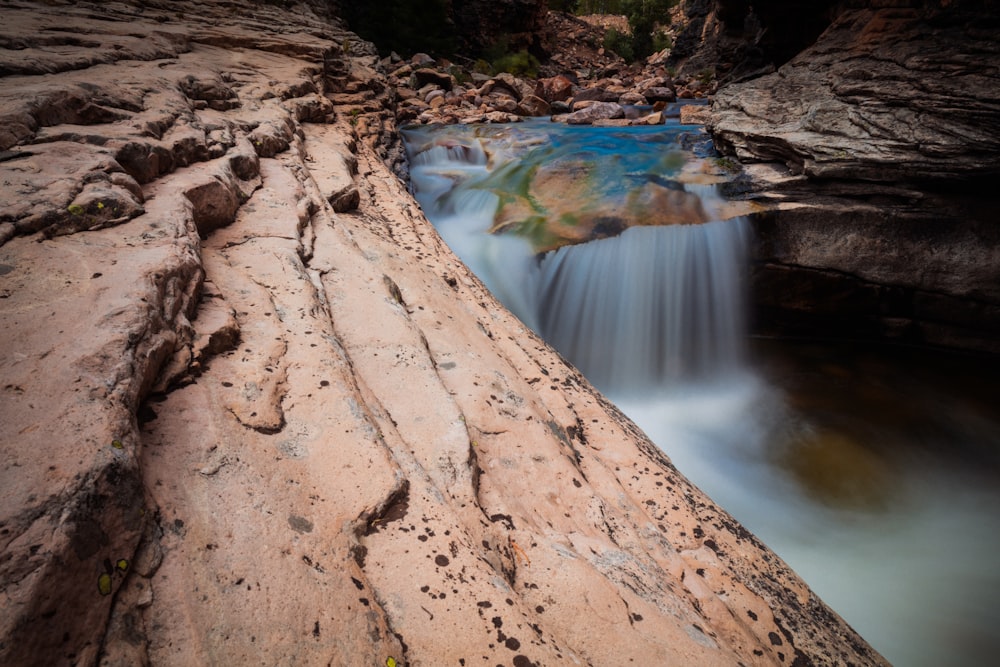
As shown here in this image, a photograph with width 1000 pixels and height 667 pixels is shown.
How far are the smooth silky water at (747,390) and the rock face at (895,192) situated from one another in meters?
0.47

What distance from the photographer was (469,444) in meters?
1.90

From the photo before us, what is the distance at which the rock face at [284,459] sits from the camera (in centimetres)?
104

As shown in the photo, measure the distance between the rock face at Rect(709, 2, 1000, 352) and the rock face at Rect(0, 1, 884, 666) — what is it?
4382 mm

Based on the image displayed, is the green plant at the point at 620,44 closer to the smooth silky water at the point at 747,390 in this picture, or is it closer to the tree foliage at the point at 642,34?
the tree foliage at the point at 642,34

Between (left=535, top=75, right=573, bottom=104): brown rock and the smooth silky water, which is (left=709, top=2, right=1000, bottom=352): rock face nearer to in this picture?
the smooth silky water

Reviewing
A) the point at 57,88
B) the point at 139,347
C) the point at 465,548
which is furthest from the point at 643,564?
the point at 57,88

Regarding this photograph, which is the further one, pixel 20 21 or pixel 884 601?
pixel 20 21

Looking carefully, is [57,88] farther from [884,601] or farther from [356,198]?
[884,601]

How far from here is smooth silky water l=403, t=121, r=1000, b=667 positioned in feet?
11.8

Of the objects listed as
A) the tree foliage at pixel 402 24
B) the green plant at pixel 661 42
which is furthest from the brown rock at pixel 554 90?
the green plant at pixel 661 42

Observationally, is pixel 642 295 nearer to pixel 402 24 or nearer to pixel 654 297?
pixel 654 297

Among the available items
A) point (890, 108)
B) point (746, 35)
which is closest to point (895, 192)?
point (890, 108)

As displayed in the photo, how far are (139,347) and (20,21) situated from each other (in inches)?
246

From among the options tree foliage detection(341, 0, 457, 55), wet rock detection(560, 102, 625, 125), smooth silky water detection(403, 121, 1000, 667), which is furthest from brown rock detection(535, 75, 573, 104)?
smooth silky water detection(403, 121, 1000, 667)
